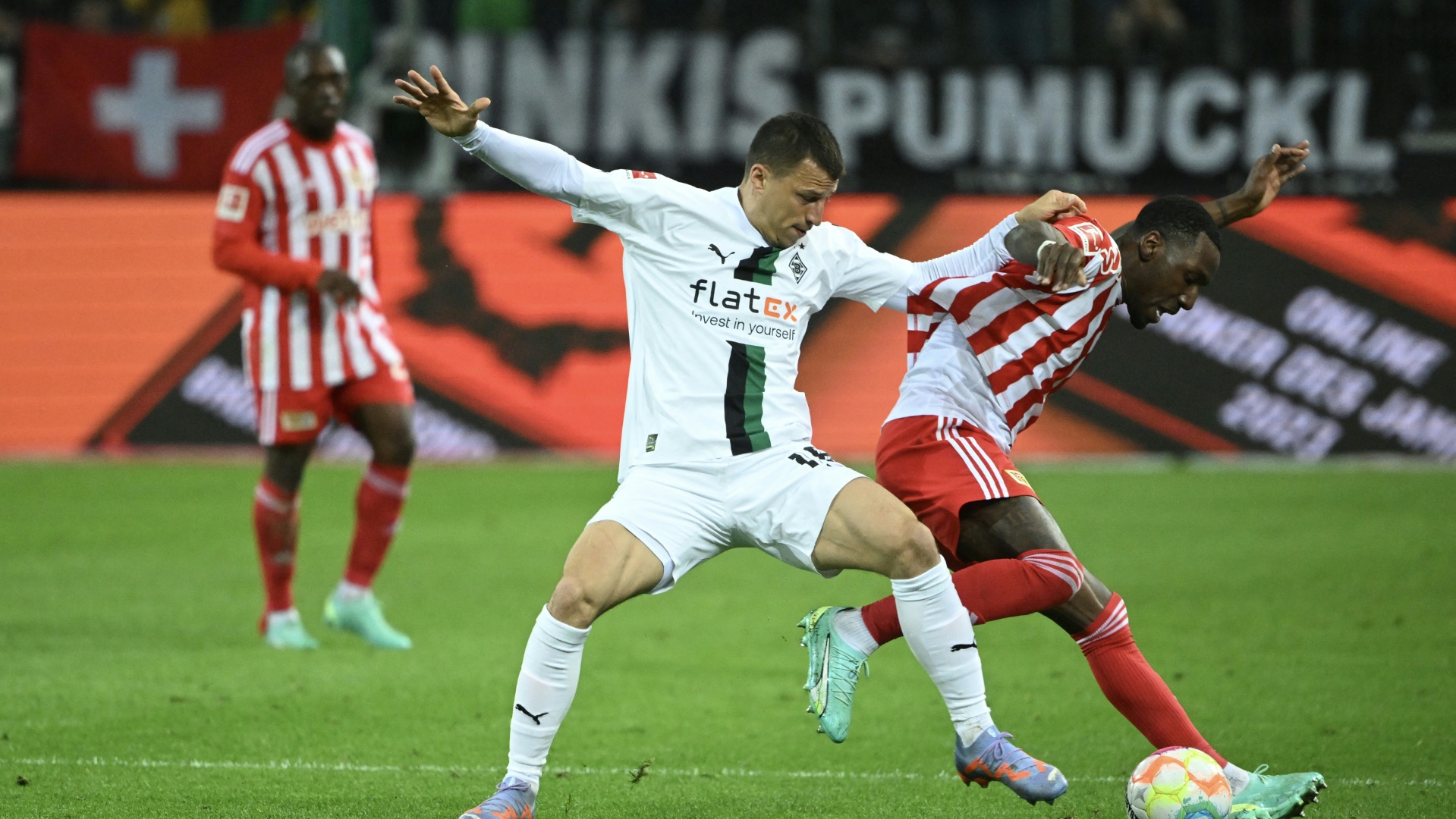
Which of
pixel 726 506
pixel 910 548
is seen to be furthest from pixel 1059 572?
pixel 726 506

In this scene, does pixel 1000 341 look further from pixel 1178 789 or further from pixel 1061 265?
pixel 1178 789

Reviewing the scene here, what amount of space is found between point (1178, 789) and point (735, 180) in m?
10.1

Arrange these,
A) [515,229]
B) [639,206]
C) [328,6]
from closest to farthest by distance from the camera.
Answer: [639,206] < [515,229] < [328,6]

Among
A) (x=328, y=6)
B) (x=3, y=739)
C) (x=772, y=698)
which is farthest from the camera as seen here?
(x=328, y=6)

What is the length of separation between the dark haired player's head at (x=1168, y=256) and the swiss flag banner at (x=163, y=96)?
962 cm

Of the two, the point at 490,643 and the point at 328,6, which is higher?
the point at 328,6

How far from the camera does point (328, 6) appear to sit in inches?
488

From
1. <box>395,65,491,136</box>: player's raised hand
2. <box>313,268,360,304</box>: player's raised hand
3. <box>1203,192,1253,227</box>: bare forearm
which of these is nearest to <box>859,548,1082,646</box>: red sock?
<box>1203,192,1253,227</box>: bare forearm

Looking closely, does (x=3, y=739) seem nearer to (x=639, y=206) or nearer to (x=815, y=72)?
(x=639, y=206)

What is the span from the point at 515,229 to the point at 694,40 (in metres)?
3.10

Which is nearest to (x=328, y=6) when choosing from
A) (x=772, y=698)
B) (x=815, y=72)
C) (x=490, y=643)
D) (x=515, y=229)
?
(x=515, y=229)

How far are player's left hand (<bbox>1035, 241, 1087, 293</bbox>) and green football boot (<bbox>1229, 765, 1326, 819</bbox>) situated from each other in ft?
4.41

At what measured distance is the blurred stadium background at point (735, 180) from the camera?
11.1 m

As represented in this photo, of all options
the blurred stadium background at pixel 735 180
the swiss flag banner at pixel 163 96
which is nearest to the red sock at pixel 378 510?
the blurred stadium background at pixel 735 180
